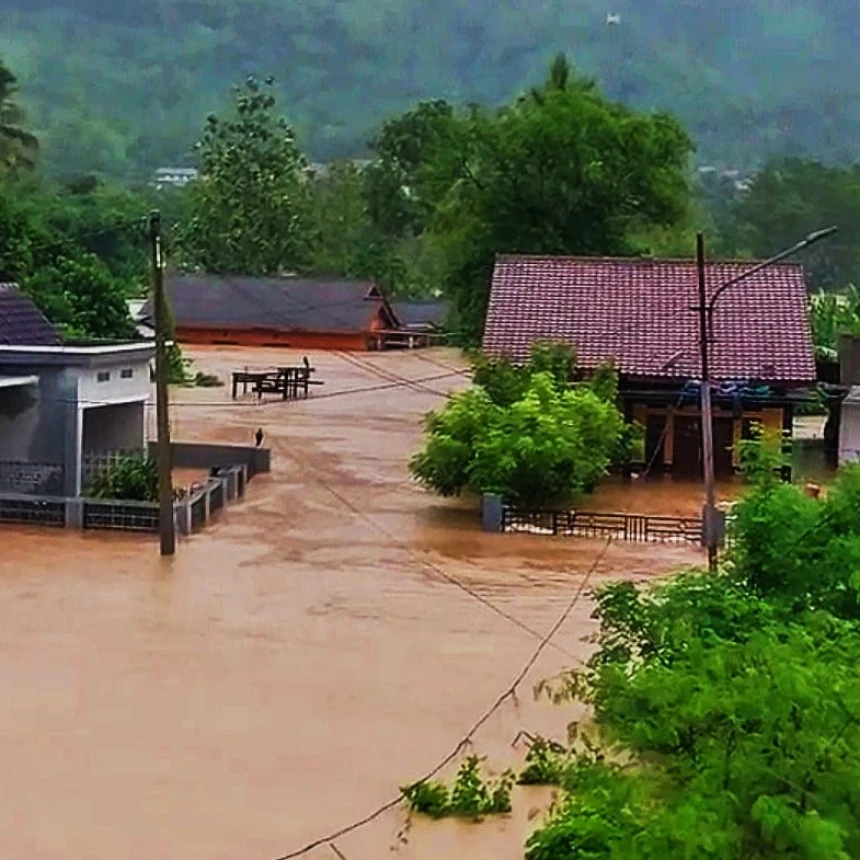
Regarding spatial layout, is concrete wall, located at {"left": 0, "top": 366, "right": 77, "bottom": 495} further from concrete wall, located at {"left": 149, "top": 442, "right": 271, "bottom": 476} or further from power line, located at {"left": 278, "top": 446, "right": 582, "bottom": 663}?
power line, located at {"left": 278, "top": 446, "right": 582, "bottom": 663}

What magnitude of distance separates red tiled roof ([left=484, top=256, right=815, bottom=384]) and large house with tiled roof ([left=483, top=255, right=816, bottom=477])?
0.07 feet

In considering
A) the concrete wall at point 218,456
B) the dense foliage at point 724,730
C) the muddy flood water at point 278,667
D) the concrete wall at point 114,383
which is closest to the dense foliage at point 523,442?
the muddy flood water at point 278,667

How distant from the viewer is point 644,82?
168750mm

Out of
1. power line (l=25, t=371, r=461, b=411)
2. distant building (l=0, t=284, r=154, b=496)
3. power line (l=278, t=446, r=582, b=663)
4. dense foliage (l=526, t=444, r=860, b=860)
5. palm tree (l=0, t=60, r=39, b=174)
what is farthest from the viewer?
palm tree (l=0, t=60, r=39, b=174)

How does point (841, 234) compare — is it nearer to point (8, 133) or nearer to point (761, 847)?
point (8, 133)

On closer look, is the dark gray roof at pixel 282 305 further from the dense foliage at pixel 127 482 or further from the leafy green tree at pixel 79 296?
the dense foliage at pixel 127 482

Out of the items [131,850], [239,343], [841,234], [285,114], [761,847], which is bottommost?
[131,850]

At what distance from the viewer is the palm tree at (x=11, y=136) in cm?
6344

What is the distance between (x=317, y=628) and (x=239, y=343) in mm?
44434

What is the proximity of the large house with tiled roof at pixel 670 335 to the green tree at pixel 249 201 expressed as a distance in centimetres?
4057

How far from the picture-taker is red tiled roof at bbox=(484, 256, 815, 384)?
103 ft

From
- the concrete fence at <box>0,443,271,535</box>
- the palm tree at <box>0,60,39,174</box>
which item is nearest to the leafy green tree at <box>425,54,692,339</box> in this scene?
the palm tree at <box>0,60,39,174</box>

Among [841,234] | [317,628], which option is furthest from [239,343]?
[317,628]

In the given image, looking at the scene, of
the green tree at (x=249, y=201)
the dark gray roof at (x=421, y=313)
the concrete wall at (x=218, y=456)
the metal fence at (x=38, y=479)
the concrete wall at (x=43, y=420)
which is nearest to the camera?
the concrete wall at (x=43, y=420)
